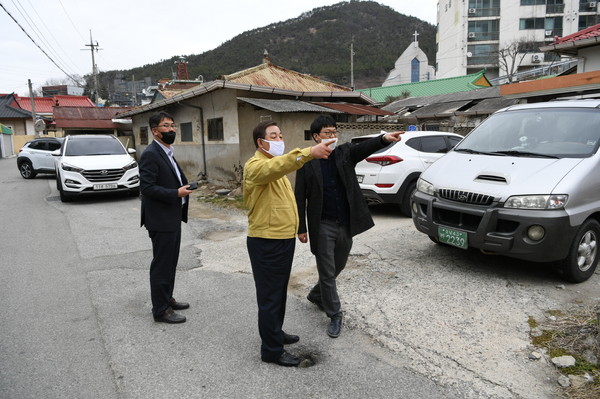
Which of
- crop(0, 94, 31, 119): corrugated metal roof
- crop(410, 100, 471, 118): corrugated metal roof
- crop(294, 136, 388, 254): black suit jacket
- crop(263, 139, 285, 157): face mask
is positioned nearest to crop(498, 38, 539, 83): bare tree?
crop(410, 100, 471, 118): corrugated metal roof

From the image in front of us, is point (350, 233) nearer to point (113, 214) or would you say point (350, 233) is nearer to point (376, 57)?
point (113, 214)

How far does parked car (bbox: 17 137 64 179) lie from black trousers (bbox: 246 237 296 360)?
16.9 meters

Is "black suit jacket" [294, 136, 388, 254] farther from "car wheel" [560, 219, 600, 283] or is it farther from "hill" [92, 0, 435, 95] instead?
"hill" [92, 0, 435, 95]

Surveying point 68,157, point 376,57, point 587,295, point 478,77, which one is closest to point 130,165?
point 68,157

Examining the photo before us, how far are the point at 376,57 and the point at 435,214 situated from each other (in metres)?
63.0

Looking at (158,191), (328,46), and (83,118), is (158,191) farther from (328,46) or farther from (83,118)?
(328,46)

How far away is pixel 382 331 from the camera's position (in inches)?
136

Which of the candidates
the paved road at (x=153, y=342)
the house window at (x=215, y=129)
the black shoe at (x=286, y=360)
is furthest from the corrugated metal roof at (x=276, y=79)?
the black shoe at (x=286, y=360)

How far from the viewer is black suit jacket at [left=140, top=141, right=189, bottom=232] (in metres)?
3.48

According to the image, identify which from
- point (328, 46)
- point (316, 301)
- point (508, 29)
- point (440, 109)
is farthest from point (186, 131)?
point (328, 46)

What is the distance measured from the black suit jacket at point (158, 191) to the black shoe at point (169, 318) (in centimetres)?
78

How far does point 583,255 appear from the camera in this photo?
426cm

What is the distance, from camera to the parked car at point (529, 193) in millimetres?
3961

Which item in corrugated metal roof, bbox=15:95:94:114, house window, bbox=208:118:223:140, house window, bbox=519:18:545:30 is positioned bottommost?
house window, bbox=208:118:223:140
